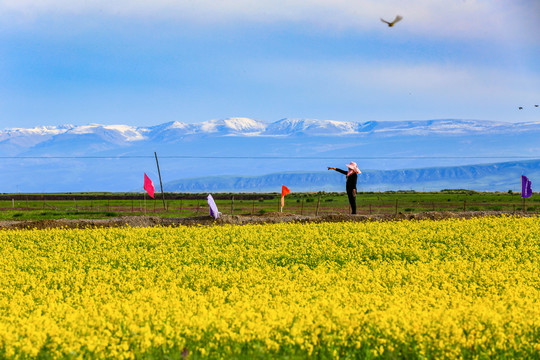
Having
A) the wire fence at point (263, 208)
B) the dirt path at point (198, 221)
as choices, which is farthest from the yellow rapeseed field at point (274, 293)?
the wire fence at point (263, 208)

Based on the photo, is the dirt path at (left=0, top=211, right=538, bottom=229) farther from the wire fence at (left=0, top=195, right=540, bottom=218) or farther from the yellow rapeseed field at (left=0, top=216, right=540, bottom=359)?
the wire fence at (left=0, top=195, right=540, bottom=218)

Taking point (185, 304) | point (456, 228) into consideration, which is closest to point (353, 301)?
point (185, 304)

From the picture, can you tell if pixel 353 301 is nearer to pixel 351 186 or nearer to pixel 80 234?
pixel 80 234

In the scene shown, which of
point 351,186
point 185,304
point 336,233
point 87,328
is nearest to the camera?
point 87,328

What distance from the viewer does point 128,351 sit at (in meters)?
8.66

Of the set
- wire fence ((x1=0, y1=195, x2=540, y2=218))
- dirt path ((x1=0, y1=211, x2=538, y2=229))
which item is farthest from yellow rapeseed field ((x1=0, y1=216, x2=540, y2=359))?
wire fence ((x1=0, y1=195, x2=540, y2=218))

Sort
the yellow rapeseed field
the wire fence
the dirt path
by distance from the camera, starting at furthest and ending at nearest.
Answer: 1. the wire fence
2. the dirt path
3. the yellow rapeseed field

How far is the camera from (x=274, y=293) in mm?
12828

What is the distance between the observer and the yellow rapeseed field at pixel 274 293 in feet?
28.8

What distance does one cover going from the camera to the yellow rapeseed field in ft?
28.8

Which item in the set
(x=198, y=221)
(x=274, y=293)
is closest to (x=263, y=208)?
(x=198, y=221)

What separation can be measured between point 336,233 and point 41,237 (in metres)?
11.0

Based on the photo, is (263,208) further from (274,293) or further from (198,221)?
(274,293)

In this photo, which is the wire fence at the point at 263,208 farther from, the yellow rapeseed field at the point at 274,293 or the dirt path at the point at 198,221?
the yellow rapeseed field at the point at 274,293
